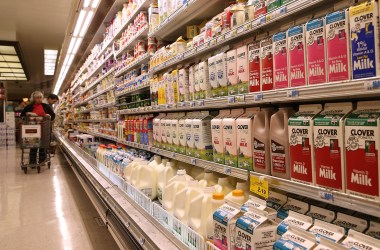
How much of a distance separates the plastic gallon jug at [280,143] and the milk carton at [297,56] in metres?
0.15

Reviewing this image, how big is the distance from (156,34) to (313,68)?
218 centimetres

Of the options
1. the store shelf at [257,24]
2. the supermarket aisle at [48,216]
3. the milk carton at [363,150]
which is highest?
the store shelf at [257,24]

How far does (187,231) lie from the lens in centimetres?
154

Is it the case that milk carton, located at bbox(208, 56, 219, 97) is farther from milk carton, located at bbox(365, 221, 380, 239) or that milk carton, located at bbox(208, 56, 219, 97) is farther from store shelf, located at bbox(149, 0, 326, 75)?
milk carton, located at bbox(365, 221, 380, 239)

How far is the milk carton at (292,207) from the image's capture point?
130 centimetres

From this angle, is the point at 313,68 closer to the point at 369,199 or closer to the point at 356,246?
the point at 369,199

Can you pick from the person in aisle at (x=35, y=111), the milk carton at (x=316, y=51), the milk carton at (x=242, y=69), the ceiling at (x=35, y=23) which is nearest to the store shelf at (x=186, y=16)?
the milk carton at (x=242, y=69)

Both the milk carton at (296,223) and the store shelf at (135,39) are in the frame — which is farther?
the store shelf at (135,39)

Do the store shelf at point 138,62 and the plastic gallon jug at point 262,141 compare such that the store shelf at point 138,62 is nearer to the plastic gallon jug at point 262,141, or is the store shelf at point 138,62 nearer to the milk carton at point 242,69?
the milk carton at point 242,69

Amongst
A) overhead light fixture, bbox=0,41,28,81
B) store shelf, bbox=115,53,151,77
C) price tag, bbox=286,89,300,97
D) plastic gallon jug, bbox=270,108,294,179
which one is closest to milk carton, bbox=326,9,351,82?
price tag, bbox=286,89,300,97

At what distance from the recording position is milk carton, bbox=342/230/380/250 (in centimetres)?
89

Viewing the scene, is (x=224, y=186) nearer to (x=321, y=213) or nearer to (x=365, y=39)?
(x=321, y=213)

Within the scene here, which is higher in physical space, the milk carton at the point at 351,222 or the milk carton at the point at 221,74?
Answer: the milk carton at the point at 221,74

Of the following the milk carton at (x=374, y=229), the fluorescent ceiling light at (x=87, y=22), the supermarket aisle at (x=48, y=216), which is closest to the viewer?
the milk carton at (x=374, y=229)
